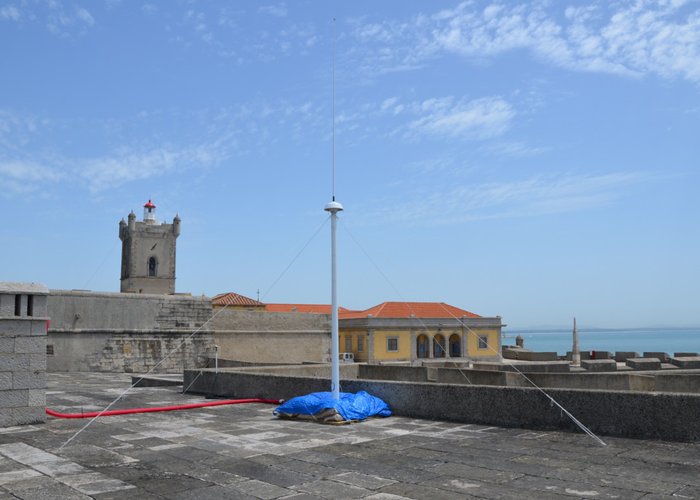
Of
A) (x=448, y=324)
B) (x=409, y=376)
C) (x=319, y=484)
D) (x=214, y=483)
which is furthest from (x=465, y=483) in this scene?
(x=448, y=324)

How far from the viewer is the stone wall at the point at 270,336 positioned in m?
28.8

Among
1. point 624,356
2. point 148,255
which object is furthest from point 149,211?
point 624,356

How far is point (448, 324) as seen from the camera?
4719cm

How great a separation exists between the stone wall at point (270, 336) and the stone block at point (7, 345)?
19.4 metres

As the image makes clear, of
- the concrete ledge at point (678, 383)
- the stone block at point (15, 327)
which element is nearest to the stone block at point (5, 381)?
the stone block at point (15, 327)

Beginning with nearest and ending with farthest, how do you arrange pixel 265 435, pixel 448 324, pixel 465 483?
pixel 465 483 < pixel 265 435 < pixel 448 324

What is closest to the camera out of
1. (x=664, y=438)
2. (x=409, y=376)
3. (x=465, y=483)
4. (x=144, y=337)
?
(x=465, y=483)

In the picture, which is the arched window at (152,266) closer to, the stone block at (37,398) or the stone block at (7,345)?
the stone block at (37,398)

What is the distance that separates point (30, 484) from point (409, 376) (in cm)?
1087

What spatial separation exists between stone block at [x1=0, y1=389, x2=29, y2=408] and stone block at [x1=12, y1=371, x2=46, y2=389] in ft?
0.27

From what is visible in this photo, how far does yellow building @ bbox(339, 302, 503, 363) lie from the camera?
44.8m

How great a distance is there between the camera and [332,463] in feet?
20.4

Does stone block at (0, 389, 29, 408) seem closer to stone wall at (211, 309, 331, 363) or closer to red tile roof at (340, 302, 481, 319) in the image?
stone wall at (211, 309, 331, 363)

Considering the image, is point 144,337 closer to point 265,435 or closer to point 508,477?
point 265,435
